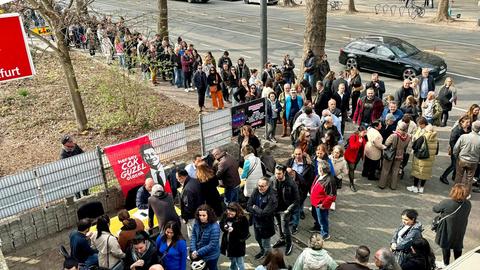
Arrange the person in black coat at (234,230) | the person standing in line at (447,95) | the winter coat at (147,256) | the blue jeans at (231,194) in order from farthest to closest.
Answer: the person standing in line at (447,95)
the blue jeans at (231,194)
the person in black coat at (234,230)
the winter coat at (147,256)

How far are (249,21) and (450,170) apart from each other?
2435cm

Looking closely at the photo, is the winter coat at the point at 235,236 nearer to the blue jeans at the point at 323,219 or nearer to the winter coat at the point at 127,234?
the winter coat at the point at 127,234

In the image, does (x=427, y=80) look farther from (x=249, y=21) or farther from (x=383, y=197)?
(x=249, y=21)

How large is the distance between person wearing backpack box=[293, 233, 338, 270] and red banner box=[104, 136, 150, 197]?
13.6 feet

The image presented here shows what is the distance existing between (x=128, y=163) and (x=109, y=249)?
2739 millimetres

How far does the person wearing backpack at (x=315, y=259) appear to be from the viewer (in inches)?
223

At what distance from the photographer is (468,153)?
888 cm

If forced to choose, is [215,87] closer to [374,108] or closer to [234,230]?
[374,108]

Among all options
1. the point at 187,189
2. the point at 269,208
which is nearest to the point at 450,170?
the point at 269,208

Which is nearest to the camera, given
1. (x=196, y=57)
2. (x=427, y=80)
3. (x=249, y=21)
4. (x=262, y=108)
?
(x=262, y=108)

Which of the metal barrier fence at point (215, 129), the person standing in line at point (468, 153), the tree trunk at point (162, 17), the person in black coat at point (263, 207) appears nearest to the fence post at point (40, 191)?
the metal barrier fence at point (215, 129)

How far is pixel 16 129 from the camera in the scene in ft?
44.9

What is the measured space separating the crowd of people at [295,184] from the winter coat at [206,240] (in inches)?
0.5

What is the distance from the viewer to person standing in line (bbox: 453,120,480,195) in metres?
8.79
